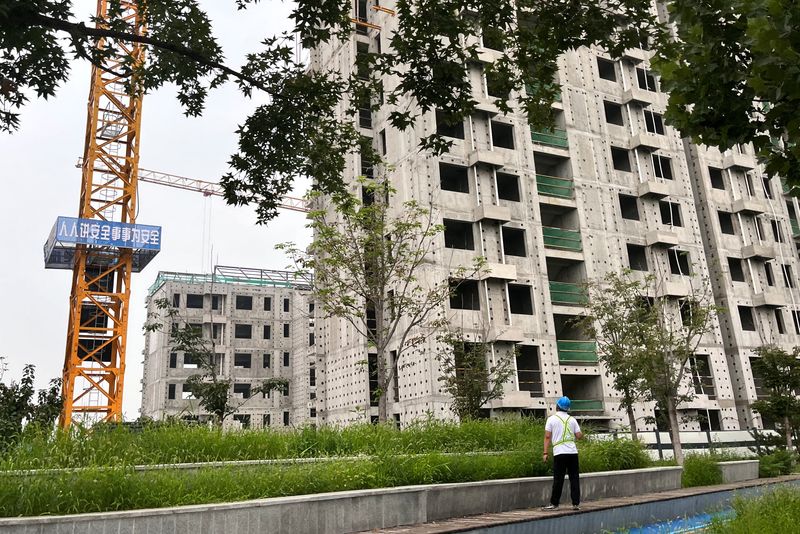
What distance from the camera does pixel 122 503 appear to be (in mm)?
7234

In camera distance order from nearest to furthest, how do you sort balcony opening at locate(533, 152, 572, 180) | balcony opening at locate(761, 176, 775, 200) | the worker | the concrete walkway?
1. the concrete walkway
2. the worker
3. balcony opening at locate(533, 152, 572, 180)
4. balcony opening at locate(761, 176, 775, 200)

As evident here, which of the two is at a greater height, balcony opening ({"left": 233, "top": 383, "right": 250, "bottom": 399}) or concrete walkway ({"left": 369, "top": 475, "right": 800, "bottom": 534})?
balcony opening ({"left": 233, "top": 383, "right": 250, "bottom": 399})

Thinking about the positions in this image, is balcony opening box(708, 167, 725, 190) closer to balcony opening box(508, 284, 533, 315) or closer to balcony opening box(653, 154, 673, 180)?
balcony opening box(653, 154, 673, 180)

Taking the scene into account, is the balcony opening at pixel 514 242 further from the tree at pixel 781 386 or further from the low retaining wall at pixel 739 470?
the low retaining wall at pixel 739 470

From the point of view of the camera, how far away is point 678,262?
1390 inches

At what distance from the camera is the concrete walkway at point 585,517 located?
814 centimetres

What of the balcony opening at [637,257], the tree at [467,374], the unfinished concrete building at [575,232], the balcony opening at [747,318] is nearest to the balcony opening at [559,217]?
the unfinished concrete building at [575,232]

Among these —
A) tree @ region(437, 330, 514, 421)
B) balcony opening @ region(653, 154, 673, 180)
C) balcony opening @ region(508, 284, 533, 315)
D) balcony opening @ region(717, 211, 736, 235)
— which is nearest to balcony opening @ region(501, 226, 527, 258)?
balcony opening @ region(508, 284, 533, 315)

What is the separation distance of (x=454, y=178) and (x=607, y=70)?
1343 centimetres

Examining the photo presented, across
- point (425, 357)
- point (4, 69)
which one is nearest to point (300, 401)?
point (425, 357)

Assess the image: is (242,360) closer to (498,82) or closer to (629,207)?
(629,207)

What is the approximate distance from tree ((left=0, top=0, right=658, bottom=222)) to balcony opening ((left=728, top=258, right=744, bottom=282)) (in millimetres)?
31730

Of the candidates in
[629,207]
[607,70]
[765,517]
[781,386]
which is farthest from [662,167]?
[765,517]

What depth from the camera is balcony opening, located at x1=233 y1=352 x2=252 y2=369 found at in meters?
64.9
